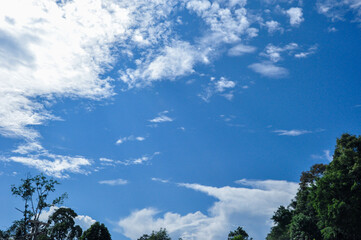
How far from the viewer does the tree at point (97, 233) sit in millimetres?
49562

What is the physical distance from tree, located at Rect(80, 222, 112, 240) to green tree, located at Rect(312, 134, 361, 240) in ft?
106

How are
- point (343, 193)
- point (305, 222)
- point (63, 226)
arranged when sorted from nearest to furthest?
1. point (343, 193)
2. point (305, 222)
3. point (63, 226)

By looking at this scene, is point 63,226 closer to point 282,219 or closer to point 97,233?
point 97,233

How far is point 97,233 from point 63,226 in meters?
16.4

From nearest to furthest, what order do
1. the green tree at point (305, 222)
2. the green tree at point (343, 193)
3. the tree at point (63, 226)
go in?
the green tree at point (343, 193) → the green tree at point (305, 222) → the tree at point (63, 226)

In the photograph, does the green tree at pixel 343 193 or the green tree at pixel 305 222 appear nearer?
the green tree at pixel 343 193

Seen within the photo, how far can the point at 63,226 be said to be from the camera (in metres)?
62.7

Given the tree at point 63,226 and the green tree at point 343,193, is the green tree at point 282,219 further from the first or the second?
the tree at point 63,226

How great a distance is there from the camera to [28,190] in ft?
156

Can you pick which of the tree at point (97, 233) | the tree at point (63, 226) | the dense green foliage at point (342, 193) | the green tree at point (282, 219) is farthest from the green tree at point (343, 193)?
the tree at point (63, 226)

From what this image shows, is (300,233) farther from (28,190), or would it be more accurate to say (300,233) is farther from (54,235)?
(54,235)

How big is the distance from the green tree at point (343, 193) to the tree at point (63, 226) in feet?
155

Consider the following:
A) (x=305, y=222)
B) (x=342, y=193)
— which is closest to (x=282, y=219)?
(x=305, y=222)

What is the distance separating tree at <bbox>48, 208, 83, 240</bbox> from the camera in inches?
2445
